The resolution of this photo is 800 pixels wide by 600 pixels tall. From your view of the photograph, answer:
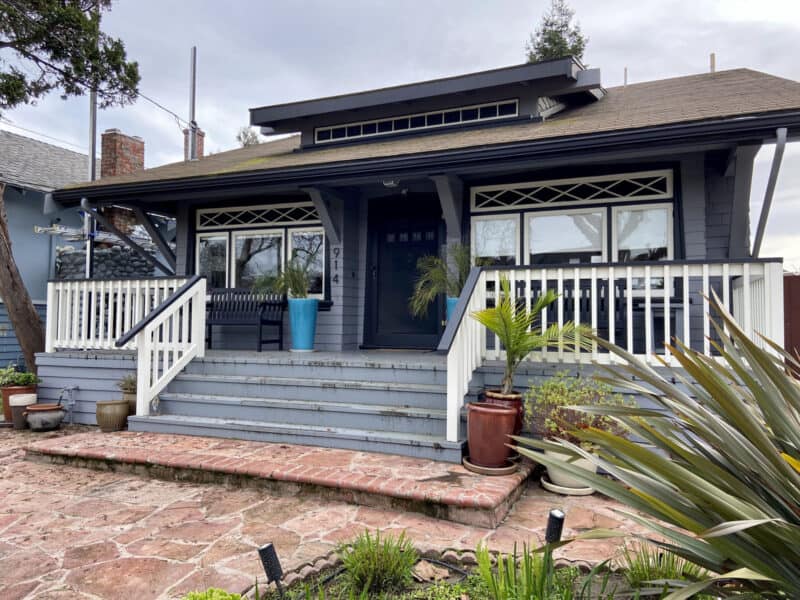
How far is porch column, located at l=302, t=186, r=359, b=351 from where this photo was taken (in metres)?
6.76

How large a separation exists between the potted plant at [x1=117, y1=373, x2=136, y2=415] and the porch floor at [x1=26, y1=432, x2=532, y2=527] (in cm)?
44

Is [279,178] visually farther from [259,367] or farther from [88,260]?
[88,260]

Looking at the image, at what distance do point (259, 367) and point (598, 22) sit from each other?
613 inches

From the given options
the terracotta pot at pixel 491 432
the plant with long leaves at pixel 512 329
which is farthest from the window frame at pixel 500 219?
the terracotta pot at pixel 491 432

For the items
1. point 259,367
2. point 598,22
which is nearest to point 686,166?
point 259,367

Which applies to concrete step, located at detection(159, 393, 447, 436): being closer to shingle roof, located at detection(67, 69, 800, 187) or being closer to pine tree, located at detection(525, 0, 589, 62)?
shingle roof, located at detection(67, 69, 800, 187)

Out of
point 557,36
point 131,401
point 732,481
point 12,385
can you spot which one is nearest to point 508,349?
point 732,481

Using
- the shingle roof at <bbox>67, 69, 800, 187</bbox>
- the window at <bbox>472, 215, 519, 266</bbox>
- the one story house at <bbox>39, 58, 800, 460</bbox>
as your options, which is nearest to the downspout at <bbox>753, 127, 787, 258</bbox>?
the one story house at <bbox>39, 58, 800, 460</bbox>

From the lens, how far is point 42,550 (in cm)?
260

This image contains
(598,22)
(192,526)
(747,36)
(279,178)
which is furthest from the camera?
(598,22)

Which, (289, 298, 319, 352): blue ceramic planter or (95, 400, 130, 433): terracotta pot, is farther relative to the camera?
(289, 298, 319, 352): blue ceramic planter

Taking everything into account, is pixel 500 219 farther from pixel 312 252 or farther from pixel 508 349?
pixel 508 349

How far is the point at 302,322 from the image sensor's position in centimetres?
631

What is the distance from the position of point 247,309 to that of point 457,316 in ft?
11.5
